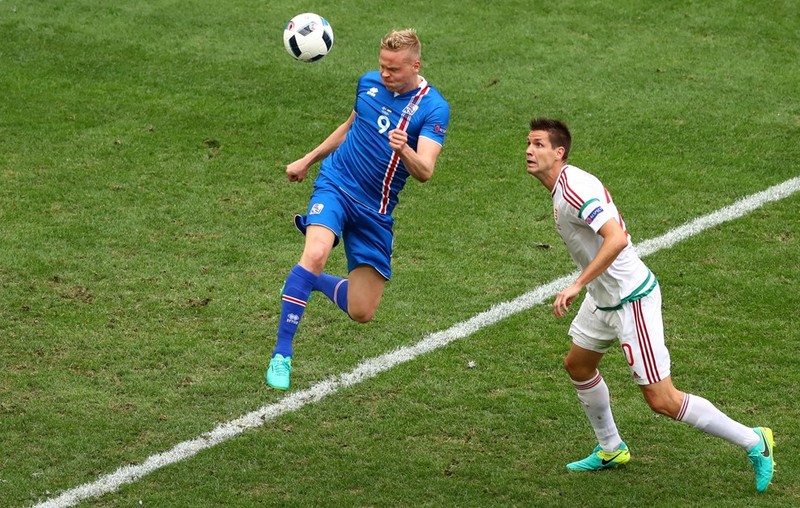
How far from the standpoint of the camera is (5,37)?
15.8 metres

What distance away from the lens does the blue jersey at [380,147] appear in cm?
847

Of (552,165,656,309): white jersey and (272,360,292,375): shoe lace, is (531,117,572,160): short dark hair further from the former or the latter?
(272,360,292,375): shoe lace

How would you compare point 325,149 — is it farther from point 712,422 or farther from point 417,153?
point 712,422

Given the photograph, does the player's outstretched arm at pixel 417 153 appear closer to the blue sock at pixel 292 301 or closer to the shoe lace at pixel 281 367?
the blue sock at pixel 292 301

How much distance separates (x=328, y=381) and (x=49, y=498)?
2.29 meters

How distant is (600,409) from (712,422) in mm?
727

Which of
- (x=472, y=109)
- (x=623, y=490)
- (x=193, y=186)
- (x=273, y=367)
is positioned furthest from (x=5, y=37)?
(x=623, y=490)

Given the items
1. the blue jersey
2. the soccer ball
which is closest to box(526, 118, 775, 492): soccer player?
the blue jersey

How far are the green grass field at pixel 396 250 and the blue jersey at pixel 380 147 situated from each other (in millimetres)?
1483

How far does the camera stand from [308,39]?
9422mm

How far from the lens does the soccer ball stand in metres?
9.43

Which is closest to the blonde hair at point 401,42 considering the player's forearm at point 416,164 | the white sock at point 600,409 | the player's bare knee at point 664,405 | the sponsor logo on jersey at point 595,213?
the player's forearm at point 416,164

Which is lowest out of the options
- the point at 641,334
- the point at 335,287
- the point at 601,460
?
the point at 601,460

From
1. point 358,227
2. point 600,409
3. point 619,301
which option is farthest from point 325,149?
point 600,409
